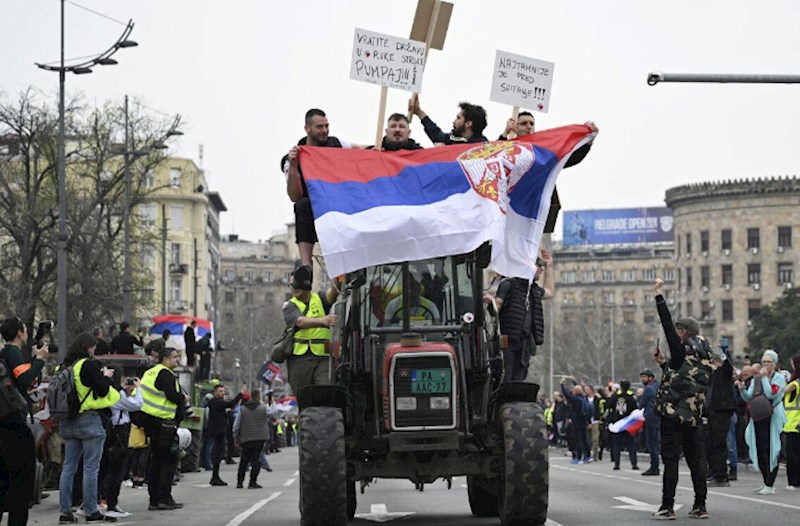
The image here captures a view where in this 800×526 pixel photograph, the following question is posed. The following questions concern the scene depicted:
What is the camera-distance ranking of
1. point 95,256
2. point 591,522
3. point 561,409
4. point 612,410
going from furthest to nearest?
point 95,256 → point 561,409 → point 612,410 → point 591,522

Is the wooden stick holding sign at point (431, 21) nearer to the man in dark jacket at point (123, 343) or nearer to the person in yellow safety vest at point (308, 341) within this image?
the person in yellow safety vest at point (308, 341)

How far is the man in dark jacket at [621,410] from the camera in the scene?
39375 mm

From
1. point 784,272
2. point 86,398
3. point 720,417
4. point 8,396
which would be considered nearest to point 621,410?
point 720,417

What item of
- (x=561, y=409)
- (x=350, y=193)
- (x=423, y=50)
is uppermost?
(x=423, y=50)

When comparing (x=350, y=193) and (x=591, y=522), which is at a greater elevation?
(x=350, y=193)

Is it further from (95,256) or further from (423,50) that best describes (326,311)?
(95,256)

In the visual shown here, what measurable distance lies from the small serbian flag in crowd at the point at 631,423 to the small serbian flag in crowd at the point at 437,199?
2077 cm

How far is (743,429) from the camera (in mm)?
37312

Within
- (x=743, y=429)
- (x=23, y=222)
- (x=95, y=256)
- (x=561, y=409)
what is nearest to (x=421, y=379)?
(x=743, y=429)

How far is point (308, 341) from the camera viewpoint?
17.5 meters

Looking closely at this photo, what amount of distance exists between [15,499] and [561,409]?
42476mm

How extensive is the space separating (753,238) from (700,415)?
130 m

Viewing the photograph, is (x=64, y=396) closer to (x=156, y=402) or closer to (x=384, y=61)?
(x=156, y=402)

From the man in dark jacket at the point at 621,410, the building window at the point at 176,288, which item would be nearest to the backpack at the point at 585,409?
the man in dark jacket at the point at 621,410
